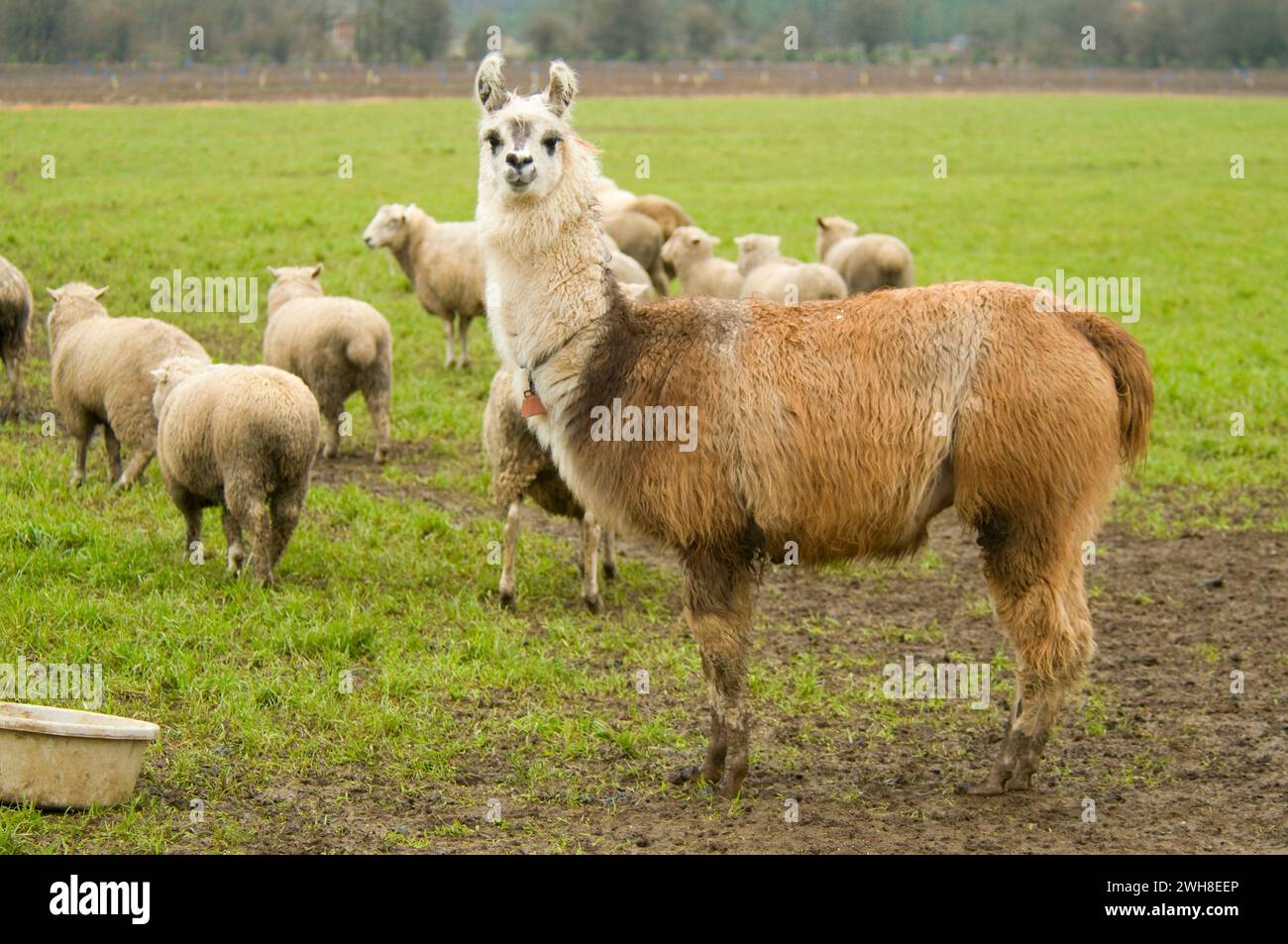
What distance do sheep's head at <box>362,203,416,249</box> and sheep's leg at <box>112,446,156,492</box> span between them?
5.77 meters

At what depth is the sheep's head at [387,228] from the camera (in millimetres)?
15203

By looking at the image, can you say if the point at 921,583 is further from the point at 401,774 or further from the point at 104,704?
the point at 104,704

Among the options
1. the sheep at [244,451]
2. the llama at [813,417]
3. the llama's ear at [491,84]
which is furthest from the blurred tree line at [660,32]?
the llama at [813,417]

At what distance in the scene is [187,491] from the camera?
8.57 m

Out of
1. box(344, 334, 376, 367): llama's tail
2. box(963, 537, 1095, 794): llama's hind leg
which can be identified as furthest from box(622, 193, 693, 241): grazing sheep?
box(963, 537, 1095, 794): llama's hind leg

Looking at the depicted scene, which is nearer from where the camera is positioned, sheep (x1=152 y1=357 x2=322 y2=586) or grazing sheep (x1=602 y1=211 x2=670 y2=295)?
sheep (x1=152 y1=357 x2=322 y2=586)

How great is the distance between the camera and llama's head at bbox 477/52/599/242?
584cm

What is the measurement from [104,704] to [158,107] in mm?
33347

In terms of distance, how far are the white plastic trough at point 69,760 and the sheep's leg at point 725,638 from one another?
230 centimetres

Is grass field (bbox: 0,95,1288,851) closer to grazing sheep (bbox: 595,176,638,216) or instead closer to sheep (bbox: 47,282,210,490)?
sheep (bbox: 47,282,210,490)

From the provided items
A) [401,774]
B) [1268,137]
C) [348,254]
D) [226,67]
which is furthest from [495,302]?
[226,67]

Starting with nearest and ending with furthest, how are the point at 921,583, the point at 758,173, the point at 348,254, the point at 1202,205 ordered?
the point at 921,583 < the point at 348,254 < the point at 1202,205 < the point at 758,173

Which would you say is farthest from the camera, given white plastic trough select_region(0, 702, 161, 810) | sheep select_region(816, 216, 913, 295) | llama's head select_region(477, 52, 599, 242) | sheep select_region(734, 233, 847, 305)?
sheep select_region(816, 216, 913, 295)

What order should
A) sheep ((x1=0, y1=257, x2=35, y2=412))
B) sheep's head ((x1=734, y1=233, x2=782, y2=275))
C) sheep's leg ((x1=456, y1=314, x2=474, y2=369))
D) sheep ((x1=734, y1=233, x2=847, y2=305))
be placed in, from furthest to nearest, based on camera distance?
sheep's head ((x1=734, y1=233, x2=782, y2=275))
sheep's leg ((x1=456, y1=314, x2=474, y2=369))
sheep ((x1=734, y1=233, x2=847, y2=305))
sheep ((x1=0, y1=257, x2=35, y2=412))
